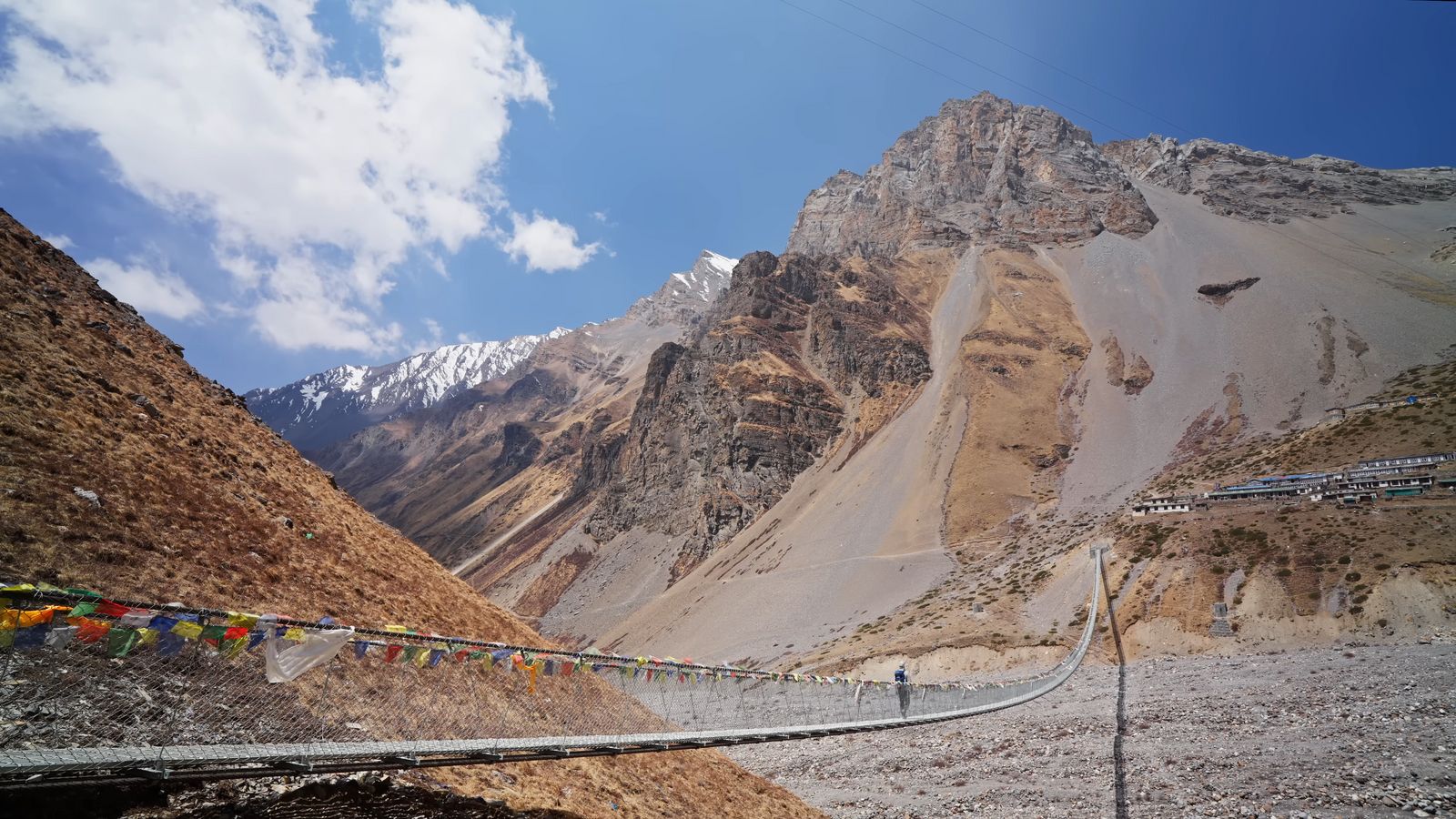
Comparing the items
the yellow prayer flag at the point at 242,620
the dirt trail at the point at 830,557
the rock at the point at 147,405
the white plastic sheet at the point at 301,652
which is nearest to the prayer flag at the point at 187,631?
the yellow prayer flag at the point at 242,620

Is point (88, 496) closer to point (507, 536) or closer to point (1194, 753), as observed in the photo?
point (1194, 753)

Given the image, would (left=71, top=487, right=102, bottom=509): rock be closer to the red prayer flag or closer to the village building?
the red prayer flag

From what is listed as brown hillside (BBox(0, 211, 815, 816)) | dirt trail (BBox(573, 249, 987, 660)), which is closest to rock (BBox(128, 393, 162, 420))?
brown hillside (BBox(0, 211, 815, 816))

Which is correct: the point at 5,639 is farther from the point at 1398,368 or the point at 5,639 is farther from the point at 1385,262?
the point at 1385,262

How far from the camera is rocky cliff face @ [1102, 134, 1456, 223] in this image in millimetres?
162750

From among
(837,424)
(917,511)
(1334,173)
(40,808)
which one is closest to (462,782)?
(40,808)

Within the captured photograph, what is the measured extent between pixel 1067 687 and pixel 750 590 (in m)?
53.0

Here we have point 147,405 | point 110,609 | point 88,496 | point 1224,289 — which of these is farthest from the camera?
point 1224,289

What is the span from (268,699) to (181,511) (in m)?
5.45

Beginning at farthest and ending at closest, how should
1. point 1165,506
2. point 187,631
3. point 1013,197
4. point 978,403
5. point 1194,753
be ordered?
point 1013,197 → point 978,403 → point 1165,506 → point 1194,753 → point 187,631

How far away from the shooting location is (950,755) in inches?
818

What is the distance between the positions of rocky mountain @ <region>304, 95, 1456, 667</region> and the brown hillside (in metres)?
37.4

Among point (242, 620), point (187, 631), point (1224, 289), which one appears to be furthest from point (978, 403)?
point (187, 631)

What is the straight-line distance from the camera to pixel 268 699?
25.1 ft
